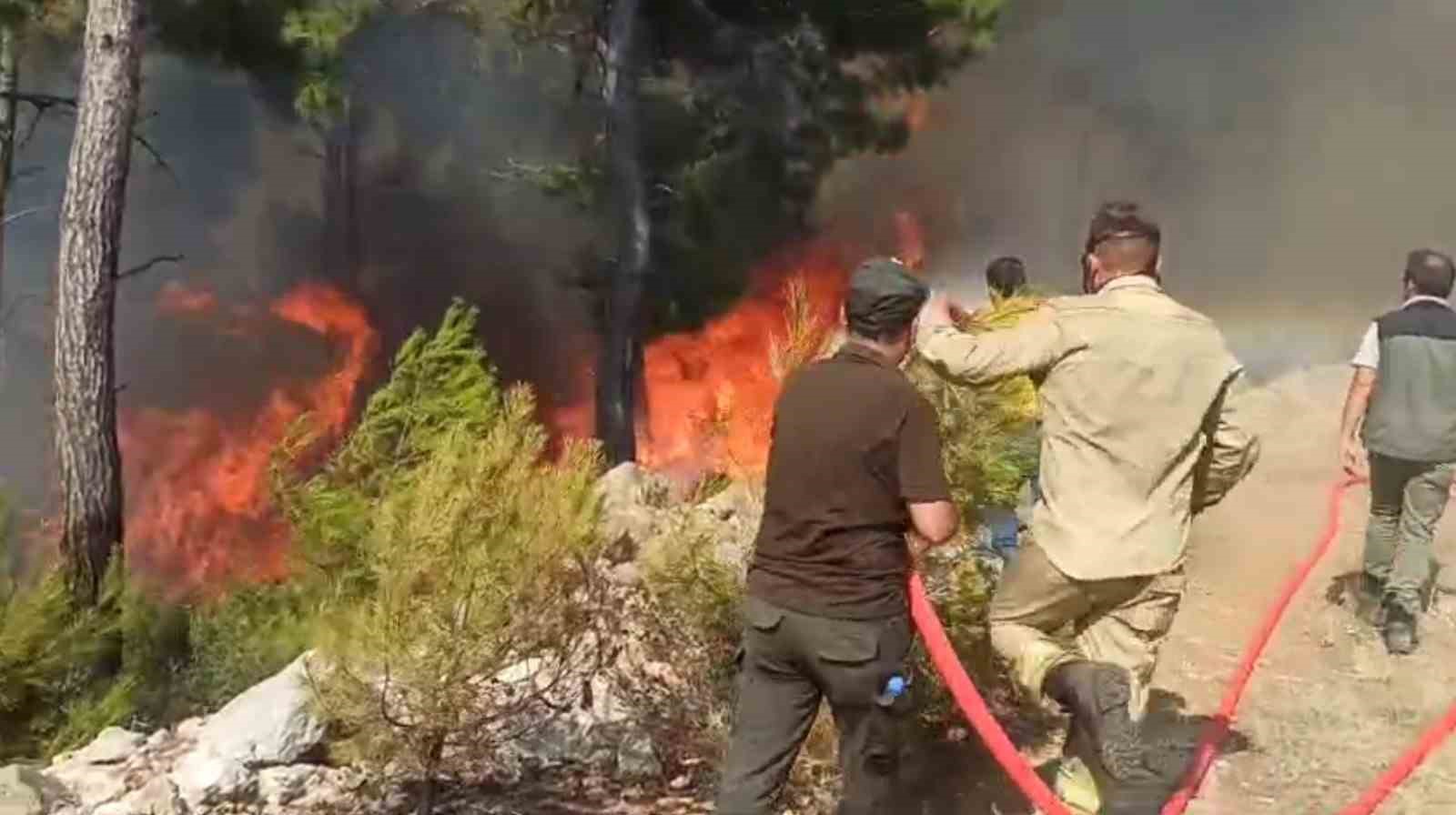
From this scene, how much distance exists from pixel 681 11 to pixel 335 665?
11.0 meters

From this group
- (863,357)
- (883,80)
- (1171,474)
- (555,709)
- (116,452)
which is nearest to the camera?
(863,357)

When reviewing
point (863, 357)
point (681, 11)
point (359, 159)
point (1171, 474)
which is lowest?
point (1171, 474)

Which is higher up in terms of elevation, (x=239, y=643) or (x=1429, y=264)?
(x=1429, y=264)

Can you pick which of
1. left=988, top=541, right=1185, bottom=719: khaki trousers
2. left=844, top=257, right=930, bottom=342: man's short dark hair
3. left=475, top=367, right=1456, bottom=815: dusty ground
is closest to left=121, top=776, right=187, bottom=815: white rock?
left=475, top=367, right=1456, bottom=815: dusty ground

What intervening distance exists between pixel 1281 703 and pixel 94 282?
6.23m

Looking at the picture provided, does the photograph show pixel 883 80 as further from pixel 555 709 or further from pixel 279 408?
pixel 555 709

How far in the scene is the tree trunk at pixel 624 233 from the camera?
1338 centimetres

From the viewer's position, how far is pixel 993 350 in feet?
12.9

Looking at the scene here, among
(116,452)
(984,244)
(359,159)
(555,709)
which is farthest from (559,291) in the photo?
(555,709)

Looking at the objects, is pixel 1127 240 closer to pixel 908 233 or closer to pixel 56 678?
pixel 56 678

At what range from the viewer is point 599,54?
47.3 ft

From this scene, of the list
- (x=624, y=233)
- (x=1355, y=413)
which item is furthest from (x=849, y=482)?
(x=624, y=233)

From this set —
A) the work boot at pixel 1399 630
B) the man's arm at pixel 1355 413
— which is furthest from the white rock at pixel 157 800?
the work boot at pixel 1399 630

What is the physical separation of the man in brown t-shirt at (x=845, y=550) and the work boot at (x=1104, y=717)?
58 centimetres
